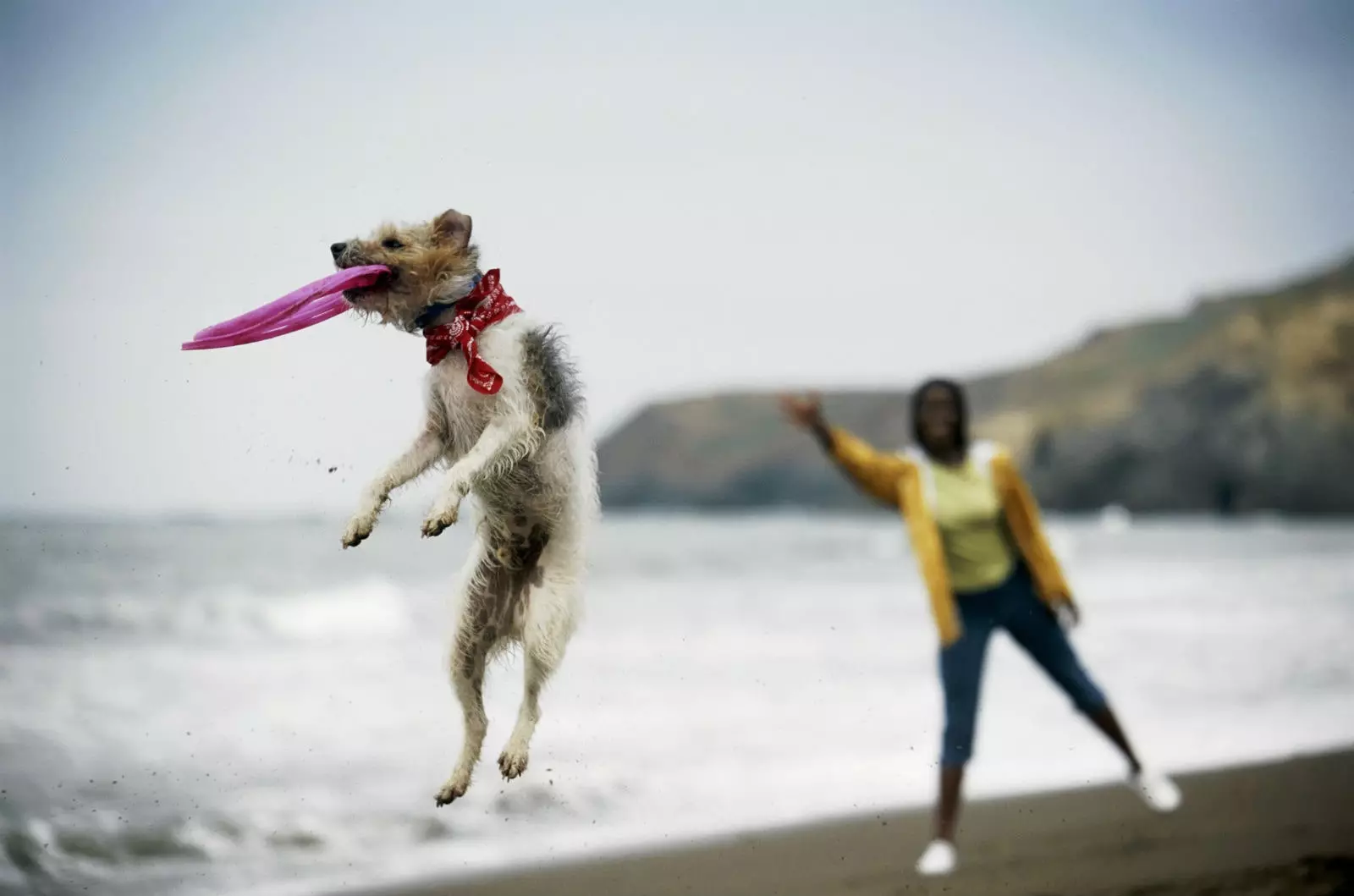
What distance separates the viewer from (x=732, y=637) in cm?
831

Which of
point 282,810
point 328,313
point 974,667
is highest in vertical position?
point 328,313

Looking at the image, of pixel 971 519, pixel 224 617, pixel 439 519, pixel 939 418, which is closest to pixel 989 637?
pixel 971 519

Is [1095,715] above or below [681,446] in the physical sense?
below

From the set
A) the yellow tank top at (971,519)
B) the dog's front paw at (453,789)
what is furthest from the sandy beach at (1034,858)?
the dog's front paw at (453,789)

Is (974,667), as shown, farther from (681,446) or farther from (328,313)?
(328,313)

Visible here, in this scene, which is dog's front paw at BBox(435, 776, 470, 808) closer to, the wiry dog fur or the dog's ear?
the wiry dog fur

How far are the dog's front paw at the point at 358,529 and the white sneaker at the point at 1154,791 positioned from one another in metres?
4.19

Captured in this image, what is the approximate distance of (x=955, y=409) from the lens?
4492 mm

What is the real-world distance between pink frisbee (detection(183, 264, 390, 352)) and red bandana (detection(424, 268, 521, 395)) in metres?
0.16

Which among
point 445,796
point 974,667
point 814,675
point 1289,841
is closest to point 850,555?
point 814,675

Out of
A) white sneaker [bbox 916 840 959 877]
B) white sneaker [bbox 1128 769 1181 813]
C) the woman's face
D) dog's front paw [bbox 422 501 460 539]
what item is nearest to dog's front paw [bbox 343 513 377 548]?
dog's front paw [bbox 422 501 460 539]

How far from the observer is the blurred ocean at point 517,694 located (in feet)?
16.1

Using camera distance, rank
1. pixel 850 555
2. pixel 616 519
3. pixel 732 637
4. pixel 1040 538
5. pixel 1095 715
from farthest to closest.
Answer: pixel 850 555 < pixel 732 637 < pixel 616 519 < pixel 1095 715 < pixel 1040 538

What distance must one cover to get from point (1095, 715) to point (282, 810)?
3064mm
